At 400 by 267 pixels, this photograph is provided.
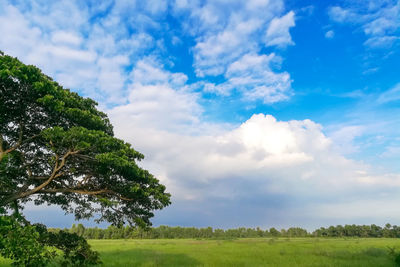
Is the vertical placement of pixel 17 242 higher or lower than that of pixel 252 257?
higher

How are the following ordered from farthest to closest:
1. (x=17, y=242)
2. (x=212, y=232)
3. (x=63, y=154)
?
(x=212, y=232) → (x=63, y=154) → (x=17, y=242)

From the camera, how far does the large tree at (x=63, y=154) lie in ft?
29.9

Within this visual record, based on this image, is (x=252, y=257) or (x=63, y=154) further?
(x=252, y=257)

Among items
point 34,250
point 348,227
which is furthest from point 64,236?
point 348,227

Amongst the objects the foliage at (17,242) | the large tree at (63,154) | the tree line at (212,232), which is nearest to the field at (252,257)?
the large tree at (63,154)

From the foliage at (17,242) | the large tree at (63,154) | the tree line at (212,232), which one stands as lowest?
the tree line at (212,232)

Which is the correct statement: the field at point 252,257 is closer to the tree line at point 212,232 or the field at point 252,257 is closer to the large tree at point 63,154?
the large tree at point 63,154

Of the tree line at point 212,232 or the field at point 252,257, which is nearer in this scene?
the field at point 252,257

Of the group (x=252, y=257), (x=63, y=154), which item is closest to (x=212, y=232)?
(x=252, y=257)

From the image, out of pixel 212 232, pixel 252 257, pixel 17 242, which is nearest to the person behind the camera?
pixel 17 242

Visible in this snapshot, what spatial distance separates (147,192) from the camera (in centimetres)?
1045

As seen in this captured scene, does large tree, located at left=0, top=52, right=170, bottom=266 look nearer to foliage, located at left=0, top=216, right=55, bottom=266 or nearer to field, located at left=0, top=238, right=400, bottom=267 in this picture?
foliage, located at left=0, top=216, right=55, bottom=266

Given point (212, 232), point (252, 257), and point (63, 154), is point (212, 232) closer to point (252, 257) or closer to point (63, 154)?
point (252, 257)

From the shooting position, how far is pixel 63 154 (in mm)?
10461
